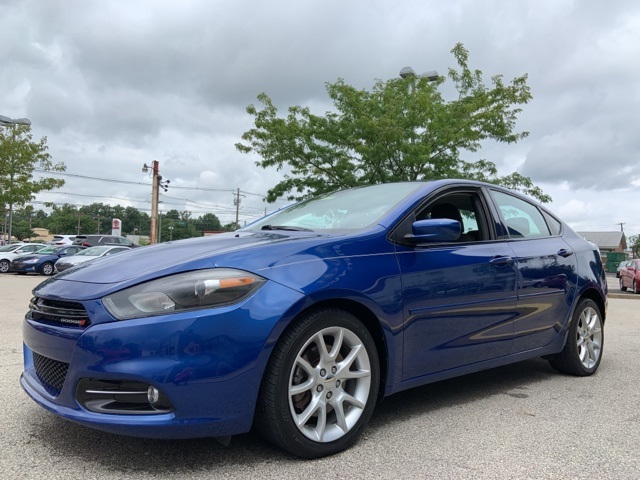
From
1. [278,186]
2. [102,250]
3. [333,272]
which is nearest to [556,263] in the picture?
[333,272]

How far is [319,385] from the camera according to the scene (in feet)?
8.75

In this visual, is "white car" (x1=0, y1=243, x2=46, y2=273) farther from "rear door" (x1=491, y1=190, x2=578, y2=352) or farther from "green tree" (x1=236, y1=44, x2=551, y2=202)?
"rear door" (x1=491, y1=190, x2=578, y2=352)

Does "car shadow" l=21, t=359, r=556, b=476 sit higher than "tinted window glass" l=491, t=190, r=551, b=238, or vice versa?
"tinted window glass" l=491, t=190, r=551, b=238

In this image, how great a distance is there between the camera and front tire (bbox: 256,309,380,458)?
2492mm

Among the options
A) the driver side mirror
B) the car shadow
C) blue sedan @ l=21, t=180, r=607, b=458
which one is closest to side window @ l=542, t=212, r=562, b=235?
blue sedan @ l=21, t=180, r=607, b=458

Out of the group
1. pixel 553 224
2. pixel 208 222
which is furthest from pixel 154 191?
pixel 208 222

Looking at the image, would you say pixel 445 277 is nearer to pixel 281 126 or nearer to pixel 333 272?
pixel 333 272

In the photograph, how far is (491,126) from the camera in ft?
47.6

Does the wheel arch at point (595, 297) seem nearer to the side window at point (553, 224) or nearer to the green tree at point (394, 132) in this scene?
the side window at point (553, 224)

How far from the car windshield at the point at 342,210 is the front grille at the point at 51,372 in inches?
60.1

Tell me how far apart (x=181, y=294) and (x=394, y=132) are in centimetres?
1187

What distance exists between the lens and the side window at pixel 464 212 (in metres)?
3.67

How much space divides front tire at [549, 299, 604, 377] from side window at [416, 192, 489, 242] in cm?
128

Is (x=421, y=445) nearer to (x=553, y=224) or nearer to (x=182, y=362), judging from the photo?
(x=182, y=362)
